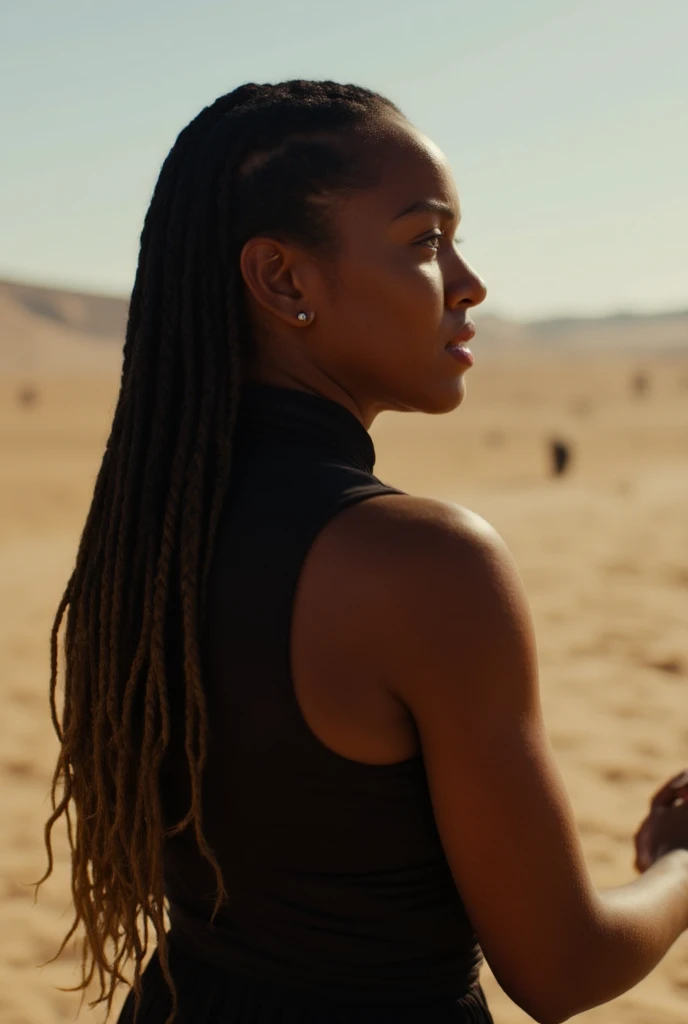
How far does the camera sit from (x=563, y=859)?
4.43 feet

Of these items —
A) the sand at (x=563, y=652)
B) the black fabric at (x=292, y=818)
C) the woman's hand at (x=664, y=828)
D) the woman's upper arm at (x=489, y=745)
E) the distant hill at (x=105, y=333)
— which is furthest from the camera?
the distant hill at (x=105, y=333)

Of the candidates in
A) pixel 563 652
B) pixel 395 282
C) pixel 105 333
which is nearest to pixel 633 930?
pixel 395 282

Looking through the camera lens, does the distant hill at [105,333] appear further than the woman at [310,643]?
Yes

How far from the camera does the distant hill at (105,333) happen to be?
107188 millimetres

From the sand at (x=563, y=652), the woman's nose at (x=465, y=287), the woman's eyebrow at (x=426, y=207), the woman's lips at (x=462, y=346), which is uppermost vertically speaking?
the woman's eyebrow at (x=426, y=207)

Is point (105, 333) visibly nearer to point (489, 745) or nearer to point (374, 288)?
point (374, 288)

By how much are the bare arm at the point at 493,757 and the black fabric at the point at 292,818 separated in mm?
79

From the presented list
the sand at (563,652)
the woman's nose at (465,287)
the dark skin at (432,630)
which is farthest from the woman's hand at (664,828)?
the sand at (563,652)

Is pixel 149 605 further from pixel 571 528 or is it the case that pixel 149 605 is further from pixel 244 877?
pixel 571 528

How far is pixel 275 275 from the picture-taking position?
4.89ft

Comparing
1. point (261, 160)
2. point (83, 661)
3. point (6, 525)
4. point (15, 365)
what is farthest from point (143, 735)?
point (15, 365)

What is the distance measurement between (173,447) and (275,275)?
0.27 metres

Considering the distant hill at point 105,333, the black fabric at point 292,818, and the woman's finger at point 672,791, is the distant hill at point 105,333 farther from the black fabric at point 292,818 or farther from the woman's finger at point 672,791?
the black fabric at point 292,818

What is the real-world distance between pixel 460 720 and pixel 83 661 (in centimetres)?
60
